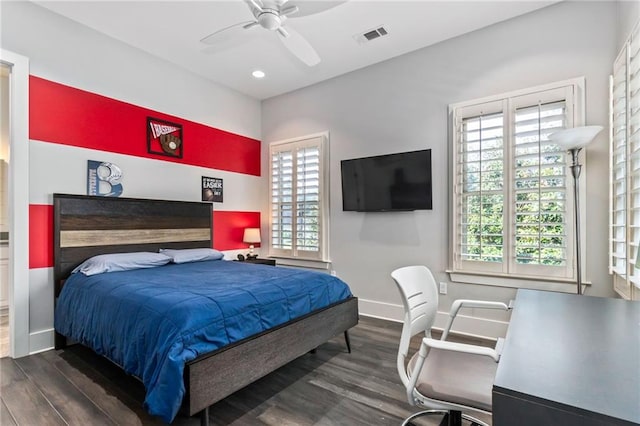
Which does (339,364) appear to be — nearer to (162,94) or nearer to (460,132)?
(460,132)

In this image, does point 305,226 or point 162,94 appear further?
point 305,226

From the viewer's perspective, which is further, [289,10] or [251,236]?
[251,236]

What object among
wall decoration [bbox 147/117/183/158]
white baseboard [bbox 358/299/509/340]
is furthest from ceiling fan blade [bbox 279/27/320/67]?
white baseboard [bbox 358/299/509/340]

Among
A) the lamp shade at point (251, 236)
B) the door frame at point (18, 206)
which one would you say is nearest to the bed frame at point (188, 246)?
the door frame at point (18, 206)

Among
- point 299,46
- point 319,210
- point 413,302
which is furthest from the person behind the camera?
point 319,210

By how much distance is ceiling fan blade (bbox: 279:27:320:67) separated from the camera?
8.41 ft

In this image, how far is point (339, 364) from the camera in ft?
8.68

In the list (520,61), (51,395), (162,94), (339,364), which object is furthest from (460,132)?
(51,395)

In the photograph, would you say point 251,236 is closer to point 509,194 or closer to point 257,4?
point 257,4

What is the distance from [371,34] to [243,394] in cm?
358

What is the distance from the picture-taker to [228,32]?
2574 mm

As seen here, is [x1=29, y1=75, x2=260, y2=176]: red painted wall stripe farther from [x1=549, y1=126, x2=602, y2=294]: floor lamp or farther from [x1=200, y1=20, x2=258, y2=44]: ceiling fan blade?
[x1=549, y1=126, x2=602, y2=294]: floor lamp

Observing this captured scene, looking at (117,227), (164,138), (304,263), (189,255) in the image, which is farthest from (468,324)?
(164,138)

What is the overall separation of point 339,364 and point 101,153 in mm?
3225
